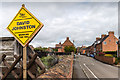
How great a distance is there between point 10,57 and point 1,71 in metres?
0.53

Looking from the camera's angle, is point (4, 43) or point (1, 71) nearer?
point (1, 71)

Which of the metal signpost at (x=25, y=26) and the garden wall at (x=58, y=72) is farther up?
the metal signpost at (x=25, y=26)

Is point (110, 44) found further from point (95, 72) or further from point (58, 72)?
point (58, 72)

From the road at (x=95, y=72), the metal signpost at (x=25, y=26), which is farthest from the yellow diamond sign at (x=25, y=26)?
the road at (x=95, y=72)

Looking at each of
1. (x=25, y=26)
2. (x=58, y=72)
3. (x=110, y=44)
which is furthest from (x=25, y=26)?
(x=110, y=44)

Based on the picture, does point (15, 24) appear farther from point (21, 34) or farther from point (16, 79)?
point (16, 79)

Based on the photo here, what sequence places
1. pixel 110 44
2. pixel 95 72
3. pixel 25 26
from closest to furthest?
pixel 25 26
pixel 95 72
pixel 110 44

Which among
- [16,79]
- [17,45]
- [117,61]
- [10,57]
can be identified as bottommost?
[117,61]

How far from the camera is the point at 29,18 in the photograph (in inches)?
99.7

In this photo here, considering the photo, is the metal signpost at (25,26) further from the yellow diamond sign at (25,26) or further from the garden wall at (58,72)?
the garden wall at (58,72)

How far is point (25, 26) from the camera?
2527mm

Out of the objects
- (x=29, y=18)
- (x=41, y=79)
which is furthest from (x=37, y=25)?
(x=41, y=79)

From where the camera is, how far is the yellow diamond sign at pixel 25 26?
250 centimetres

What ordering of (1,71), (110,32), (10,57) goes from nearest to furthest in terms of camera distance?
(1,71) → (10,57) → (110,32)
